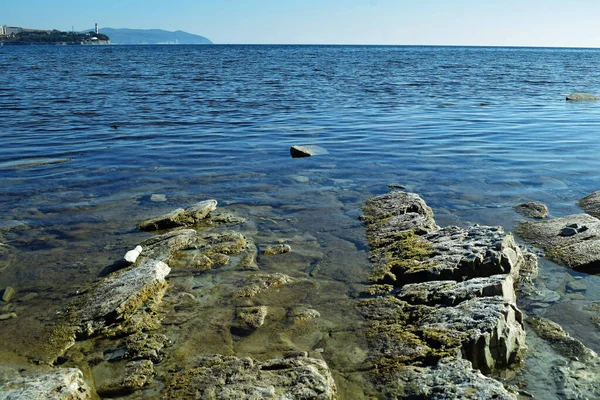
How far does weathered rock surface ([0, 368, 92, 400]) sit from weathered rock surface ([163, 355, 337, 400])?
616 millimetres

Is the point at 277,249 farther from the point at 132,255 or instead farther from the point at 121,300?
the point at 121,300

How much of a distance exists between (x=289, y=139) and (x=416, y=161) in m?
4.26

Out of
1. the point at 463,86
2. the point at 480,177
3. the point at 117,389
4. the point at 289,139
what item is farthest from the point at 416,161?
the point at 463,86

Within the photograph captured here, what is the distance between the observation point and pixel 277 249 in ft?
A: 22.3

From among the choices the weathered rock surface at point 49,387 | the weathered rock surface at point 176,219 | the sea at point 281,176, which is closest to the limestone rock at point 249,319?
the sea at point 281,176

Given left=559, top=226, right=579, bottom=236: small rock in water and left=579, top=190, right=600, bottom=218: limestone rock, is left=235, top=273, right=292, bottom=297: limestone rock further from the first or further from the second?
left=579, top=190, right=600, bottom=218: limestone rock

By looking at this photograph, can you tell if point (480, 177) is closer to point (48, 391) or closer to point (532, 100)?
point (48, 391)

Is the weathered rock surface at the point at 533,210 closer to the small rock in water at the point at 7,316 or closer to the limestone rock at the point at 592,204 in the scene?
the limestone rock at the point at 592,204

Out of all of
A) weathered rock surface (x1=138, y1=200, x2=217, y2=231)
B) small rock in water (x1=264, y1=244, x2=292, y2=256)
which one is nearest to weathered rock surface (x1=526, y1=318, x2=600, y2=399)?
small rock in water (x1=264, y1=244, x2=292, y2=256)

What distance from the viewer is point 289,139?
15266mm

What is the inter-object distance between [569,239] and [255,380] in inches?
192

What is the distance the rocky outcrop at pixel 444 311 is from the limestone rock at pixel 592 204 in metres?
2.72

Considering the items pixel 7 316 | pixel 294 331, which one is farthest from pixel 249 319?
pixel 7 316

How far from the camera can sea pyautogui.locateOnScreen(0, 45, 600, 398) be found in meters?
5.79
